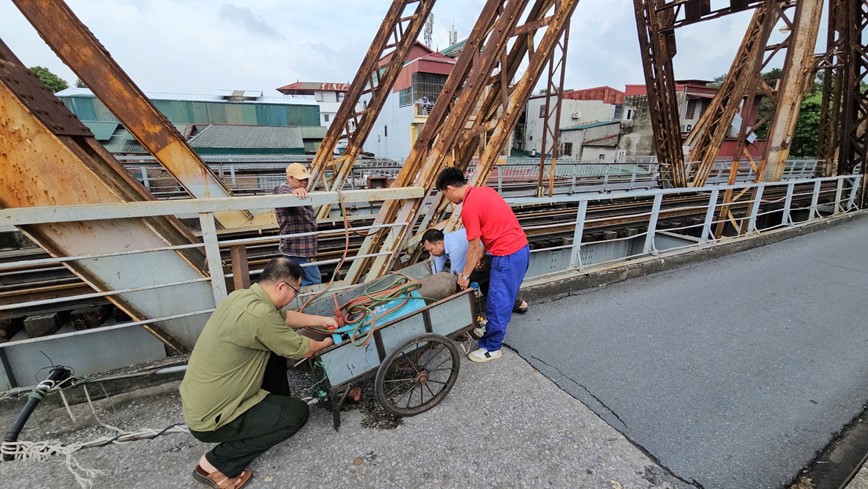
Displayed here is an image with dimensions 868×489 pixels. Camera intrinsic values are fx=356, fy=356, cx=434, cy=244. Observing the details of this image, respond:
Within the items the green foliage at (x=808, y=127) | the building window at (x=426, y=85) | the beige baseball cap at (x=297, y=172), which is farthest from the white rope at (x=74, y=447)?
the green foliage at (x=808, y=127)

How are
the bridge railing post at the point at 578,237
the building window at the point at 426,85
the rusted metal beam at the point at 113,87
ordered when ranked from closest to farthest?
the rusted metal beam at the point at 113,87
the bridge railing post at the point at 578,237
the building window at the point at 426,85

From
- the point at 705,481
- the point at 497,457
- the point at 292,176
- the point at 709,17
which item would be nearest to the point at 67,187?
the point at 292,176

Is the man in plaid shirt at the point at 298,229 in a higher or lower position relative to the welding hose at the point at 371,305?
higher

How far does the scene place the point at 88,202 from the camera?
251cm

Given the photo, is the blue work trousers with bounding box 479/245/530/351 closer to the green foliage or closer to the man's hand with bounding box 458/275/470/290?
the man's hand with bounding box 458/275/470/290

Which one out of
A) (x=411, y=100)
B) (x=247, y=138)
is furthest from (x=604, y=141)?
(x=247, y=138)

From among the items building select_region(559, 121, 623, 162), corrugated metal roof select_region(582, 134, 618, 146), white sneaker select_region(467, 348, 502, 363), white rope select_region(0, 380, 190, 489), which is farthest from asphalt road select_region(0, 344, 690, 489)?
corrugated metal roof select_region(582, 134, 618, 146)

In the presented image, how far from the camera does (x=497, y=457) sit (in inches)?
87.7

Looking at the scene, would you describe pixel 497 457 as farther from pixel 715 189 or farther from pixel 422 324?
pixel 715 189

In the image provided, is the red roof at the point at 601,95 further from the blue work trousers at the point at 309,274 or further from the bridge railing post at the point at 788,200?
the blue work trousers at the point at 309,274

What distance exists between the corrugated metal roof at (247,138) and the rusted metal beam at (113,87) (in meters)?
18.2

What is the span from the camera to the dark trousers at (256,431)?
204 cm

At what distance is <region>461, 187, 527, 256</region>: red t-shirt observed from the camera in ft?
10.0

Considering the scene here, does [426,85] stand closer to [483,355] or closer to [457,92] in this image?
[457,92]
